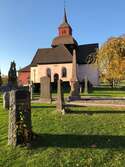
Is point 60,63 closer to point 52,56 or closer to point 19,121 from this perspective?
point 52,56

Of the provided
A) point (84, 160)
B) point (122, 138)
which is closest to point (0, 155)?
point (84, 160)

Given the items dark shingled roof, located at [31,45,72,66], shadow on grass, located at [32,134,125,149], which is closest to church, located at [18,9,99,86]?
dark shingled roof, located at [31,45,72,66]

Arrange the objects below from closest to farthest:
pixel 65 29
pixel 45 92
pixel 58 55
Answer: pixel 45 92 → pixel 58 55 → pixel 65 29

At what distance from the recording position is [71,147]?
7.33 m

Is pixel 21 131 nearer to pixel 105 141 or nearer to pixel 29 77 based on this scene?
pixel 105 141

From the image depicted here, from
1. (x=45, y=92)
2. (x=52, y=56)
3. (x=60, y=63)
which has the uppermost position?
(x=52, y=56)

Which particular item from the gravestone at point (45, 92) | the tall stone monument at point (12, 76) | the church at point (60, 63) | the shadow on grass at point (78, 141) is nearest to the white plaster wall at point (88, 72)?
the church at point (60, 63)

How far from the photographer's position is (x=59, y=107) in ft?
46.4

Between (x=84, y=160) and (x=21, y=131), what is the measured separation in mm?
2087

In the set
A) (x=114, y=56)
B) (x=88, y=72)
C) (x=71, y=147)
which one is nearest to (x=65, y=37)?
(x=88, y=72)

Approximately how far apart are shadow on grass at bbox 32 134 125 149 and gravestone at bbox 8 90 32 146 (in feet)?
1.28

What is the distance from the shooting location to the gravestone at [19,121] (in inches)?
294

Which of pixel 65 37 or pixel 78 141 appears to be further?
pixel 65 37

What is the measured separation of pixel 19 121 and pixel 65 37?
184 feet
